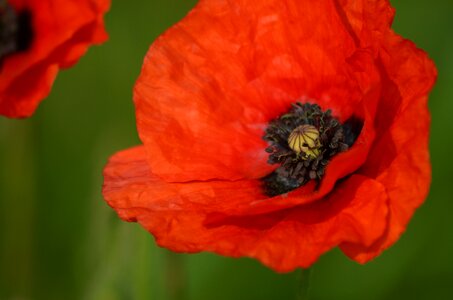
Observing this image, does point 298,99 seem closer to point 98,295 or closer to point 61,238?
point 98,295

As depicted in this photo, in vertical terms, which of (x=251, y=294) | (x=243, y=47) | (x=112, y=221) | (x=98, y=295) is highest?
(x=243, y=47)

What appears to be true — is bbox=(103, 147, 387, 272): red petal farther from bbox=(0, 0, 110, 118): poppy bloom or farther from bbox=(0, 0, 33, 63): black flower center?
bbox=(0, 0, 33, 63): black flower center

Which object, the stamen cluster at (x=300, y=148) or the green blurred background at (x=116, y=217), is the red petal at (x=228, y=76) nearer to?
the stamen cluster at (x=300, y=148)

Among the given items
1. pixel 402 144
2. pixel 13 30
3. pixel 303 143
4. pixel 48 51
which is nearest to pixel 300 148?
pixel 303 143

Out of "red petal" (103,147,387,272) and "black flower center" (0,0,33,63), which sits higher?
"black flower center" (0,0,33,63)

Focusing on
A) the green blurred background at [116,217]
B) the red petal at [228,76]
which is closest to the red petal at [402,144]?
the red petal at [228,76]

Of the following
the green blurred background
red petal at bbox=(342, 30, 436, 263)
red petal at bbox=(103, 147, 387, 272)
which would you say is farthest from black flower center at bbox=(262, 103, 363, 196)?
the green blurred background

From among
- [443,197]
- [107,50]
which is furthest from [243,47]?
[107,50]
